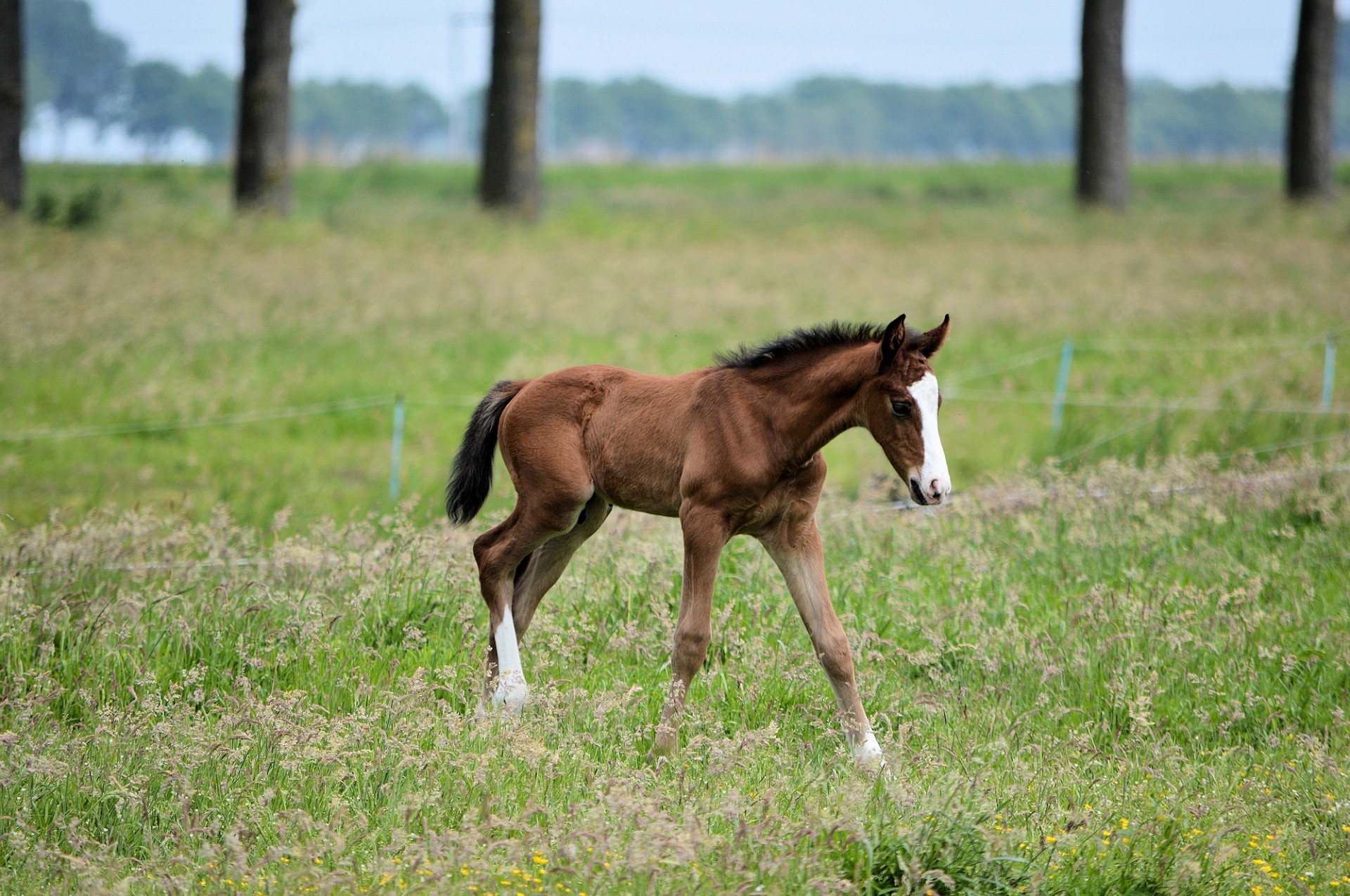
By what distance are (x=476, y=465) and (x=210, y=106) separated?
10618 cm

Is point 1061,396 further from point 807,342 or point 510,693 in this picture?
point 510,693

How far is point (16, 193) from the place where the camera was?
679 inches

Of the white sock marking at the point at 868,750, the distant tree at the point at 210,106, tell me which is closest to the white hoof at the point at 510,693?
the white sock marking at the point at 868,750

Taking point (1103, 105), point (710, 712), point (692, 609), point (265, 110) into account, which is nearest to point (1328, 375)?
point (710, 712)

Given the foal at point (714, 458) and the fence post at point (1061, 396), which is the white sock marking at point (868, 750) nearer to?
the foal at point (714, 458)

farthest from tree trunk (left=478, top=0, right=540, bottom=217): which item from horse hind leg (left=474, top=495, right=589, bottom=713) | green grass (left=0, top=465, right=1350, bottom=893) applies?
horse hind leg (left=474, top=495, right=589, bottom=713)

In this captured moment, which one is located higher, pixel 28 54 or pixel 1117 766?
pixel 28 54

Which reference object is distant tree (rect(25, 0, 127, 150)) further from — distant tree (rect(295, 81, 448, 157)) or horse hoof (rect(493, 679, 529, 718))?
horse hoof (rect(493, 679, 529, 718))

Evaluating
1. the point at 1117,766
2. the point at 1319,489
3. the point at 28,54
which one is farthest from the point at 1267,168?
the point at 28,54

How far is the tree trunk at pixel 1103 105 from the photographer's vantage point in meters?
22.3

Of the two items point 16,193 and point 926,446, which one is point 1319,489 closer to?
point 926,446

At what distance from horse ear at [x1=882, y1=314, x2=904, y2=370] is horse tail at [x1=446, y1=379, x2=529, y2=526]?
5.96 ft

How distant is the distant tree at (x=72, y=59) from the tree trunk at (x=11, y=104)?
7726 cm

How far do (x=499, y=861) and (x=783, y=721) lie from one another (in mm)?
1829
